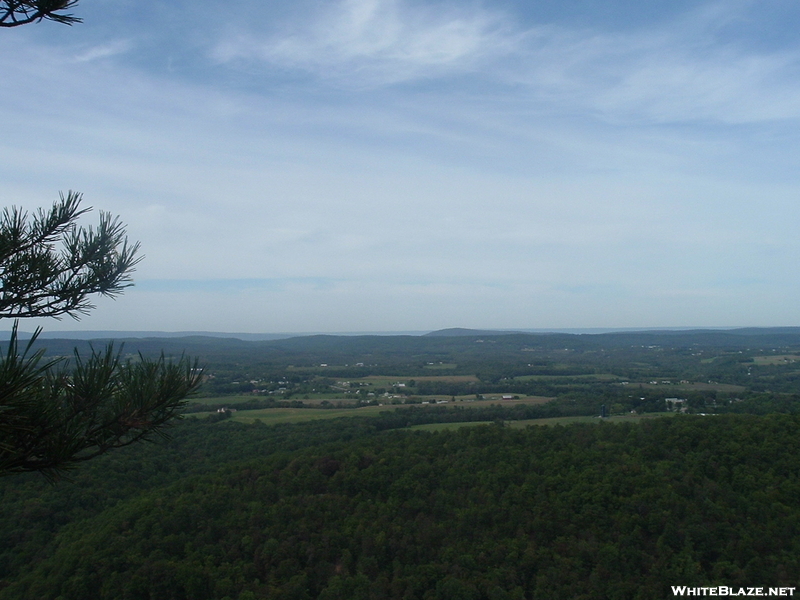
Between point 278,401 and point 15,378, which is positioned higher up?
point 15,378

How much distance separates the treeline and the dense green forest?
0.05 metres

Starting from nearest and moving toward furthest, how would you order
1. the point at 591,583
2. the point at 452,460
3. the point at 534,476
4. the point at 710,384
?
1. the point at 591,583
2. the point at 534,476
3. the point at 452,460
4. the point at 710,384

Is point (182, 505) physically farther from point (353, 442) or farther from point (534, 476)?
point (534, 476)

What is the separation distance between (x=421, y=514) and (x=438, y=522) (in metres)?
0.62

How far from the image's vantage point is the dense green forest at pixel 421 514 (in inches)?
452

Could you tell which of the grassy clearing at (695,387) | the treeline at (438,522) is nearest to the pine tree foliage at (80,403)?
the treeline at (438,522)

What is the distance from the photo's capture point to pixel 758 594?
955 centimetres

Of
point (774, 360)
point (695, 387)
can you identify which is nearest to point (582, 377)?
point (695, 387)

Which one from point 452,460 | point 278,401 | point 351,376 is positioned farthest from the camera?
point 351,376

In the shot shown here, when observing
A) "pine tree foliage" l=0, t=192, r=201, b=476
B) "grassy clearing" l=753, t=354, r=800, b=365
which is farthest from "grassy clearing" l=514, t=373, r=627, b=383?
"pine tree foliage" l=0, t=192, r=201, b=476

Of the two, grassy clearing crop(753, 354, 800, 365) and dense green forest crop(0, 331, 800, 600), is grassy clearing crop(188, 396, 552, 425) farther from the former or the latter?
grassy clearing crop(753, 354, 800, 365)

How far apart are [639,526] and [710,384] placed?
2978cm

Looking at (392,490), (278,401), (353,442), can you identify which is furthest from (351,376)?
(392,490)

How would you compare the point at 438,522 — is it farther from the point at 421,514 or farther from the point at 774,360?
the point at 774,360
